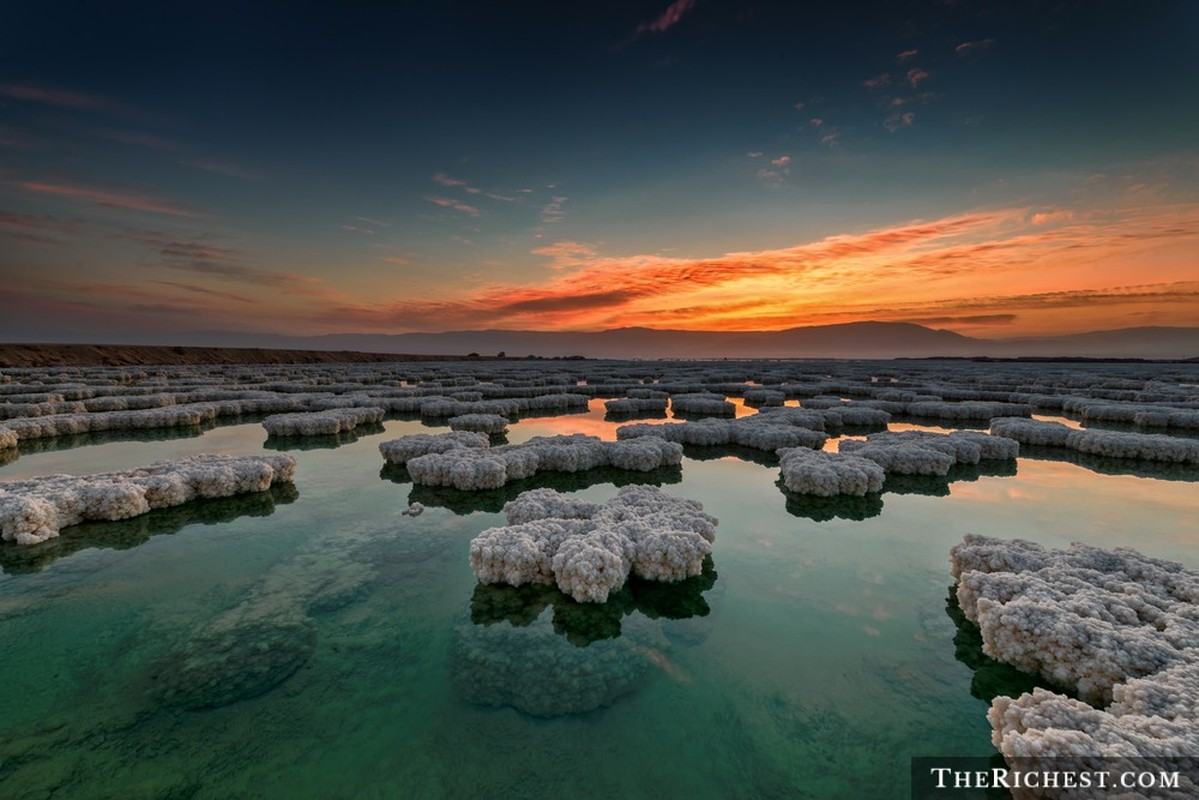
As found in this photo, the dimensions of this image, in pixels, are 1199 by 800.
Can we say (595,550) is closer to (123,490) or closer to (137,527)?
(137,527)

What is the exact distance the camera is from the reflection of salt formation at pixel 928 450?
21.5 metres

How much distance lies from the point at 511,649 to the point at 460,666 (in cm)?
92

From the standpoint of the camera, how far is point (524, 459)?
819 inches

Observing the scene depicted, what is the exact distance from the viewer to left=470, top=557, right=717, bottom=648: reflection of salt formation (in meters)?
9.77

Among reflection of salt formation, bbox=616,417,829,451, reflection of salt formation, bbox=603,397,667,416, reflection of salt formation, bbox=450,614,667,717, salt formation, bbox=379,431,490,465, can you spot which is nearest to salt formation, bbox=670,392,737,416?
reflection of salt formation, bbox=603,397,667,416

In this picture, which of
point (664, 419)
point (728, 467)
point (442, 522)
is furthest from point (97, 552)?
point (664, 419)

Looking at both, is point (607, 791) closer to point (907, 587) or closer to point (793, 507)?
point (907, 587)

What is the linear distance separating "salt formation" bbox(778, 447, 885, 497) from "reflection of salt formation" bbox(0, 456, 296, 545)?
2004 cm

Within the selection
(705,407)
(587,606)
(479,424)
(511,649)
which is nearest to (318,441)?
(479,424)

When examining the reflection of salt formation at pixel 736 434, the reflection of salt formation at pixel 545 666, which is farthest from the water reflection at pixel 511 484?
the reflection of salt formation at pixel 545 666

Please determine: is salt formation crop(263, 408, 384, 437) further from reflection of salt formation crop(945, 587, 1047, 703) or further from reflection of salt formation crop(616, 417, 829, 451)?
reflection of salt formation crop(945, 587, 1047, 703)

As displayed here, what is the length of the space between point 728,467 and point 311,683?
62.5ft

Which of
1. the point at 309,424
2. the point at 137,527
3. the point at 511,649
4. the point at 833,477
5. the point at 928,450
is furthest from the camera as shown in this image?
the point at 309,424

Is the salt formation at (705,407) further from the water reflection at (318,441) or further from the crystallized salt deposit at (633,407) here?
the water reflection at (318,441)
